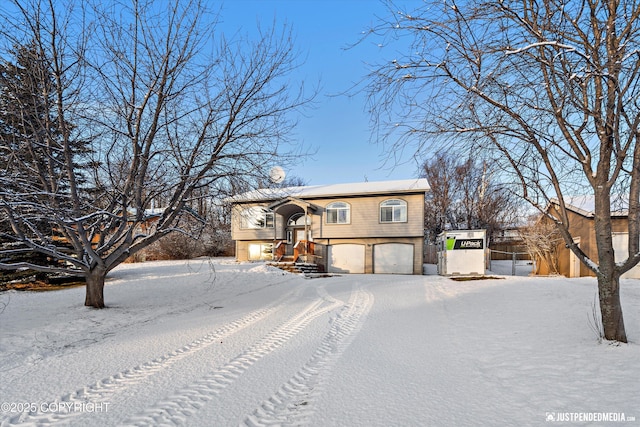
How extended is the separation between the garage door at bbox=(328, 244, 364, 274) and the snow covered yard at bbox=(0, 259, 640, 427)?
12.2 metres

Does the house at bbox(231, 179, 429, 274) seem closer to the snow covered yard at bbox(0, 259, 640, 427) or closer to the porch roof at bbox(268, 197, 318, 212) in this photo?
the porch roof at bbox(268, 197, 318, 212)

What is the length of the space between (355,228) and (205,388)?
1733cm

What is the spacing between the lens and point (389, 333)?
5.81 meters

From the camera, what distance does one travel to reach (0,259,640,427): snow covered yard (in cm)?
294

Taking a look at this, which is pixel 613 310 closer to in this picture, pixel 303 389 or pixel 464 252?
pixel 303 389

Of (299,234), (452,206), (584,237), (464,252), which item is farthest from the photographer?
(452,206)

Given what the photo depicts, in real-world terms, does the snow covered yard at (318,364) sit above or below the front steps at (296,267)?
above

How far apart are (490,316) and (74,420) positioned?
6.92 meters

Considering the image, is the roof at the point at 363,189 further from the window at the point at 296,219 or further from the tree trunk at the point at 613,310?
the tree trunk at the point at 613,310

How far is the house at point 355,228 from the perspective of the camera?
19406 mm

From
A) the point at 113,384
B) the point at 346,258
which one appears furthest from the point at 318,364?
the point at 346,258

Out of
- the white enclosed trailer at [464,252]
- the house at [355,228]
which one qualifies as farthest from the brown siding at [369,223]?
the white enclosed trailer at [464,252]

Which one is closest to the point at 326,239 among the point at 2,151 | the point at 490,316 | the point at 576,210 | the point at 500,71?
the point at 576,210

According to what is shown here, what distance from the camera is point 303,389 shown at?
3.43 meters
